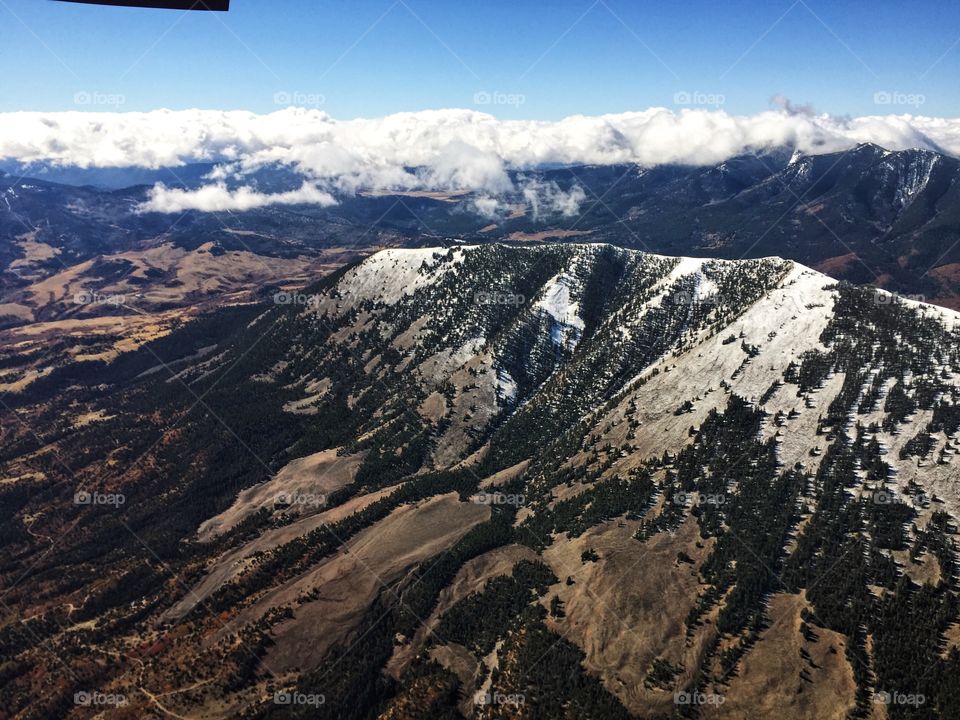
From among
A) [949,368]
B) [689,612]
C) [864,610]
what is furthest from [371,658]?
[949,368]

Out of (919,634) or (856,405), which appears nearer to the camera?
(919,634)

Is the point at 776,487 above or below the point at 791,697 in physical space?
above

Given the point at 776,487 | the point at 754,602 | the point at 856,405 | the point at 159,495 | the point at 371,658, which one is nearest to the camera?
the point at 754,602

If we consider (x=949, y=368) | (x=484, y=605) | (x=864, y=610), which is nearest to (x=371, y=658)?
(x=484, y=605)

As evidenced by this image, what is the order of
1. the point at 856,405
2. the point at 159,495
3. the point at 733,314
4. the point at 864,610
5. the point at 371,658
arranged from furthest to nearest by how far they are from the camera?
the point at 159,495 < the point at 733,314 < the point at 856,405 < the point at 371,658 < the point at 864,610

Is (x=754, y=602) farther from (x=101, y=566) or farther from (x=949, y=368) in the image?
(x=101, y=566)

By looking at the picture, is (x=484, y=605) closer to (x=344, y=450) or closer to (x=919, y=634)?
(x=919, y=634)

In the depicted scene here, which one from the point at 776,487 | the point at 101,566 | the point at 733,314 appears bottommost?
the point at 101,566
